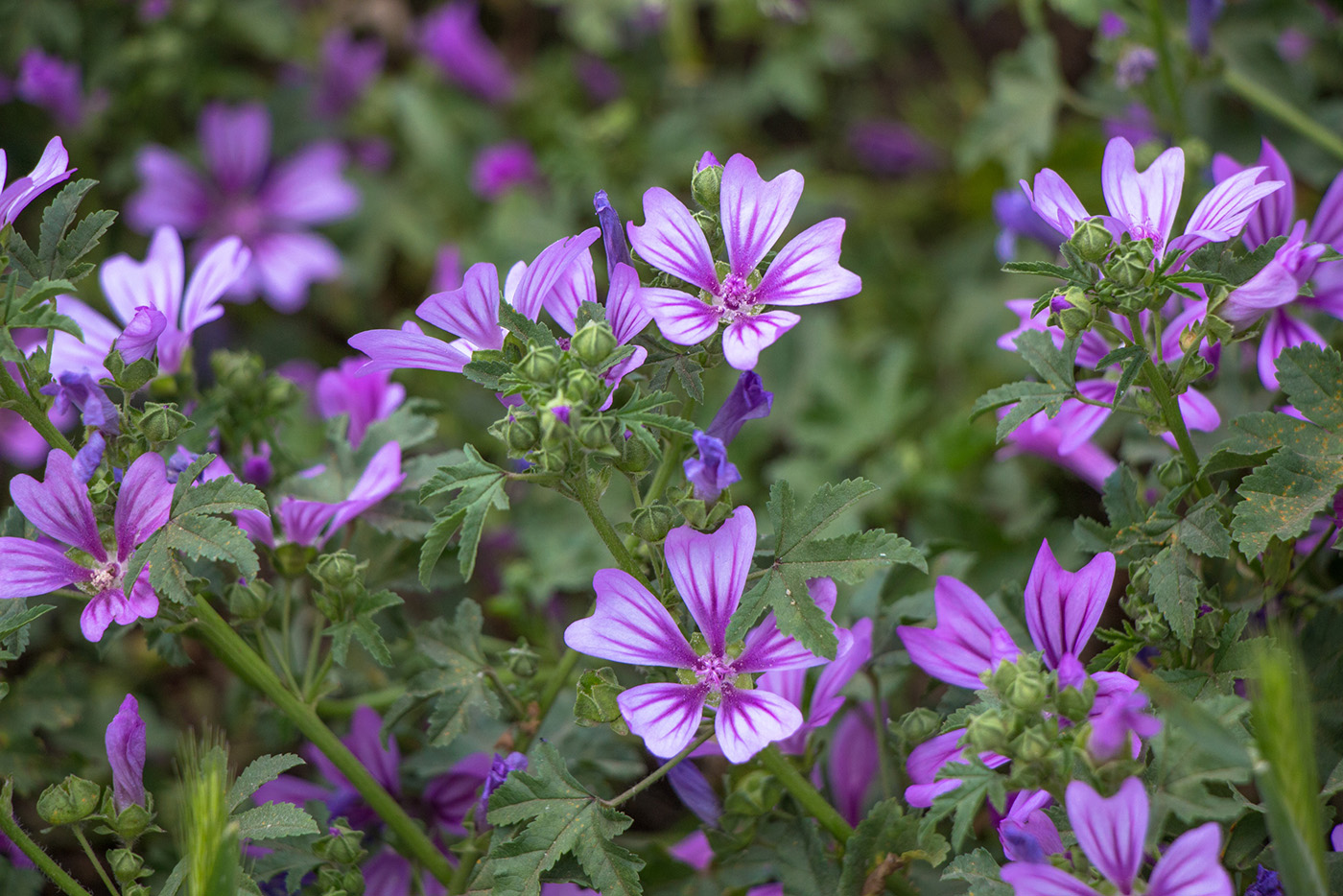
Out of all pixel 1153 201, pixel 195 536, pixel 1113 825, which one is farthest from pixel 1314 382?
pixel 195 536

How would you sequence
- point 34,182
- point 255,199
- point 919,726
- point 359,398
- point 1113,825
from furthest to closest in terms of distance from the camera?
point 255,199, point 359,398, point 919,726, point 34,182, point 1113,825

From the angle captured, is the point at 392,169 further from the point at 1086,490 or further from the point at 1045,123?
the point at 1086,490

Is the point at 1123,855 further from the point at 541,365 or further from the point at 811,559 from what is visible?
the point at 541,365

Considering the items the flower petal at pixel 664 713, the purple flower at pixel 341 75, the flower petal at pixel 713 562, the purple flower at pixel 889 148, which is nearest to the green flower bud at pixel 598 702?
the flower petal at pixel 664 713

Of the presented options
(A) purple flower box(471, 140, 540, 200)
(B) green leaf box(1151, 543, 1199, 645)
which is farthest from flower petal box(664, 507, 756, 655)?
(A) purple flower box(471, 140, 540, 200)

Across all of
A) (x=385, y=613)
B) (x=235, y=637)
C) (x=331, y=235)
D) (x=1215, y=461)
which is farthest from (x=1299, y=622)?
(x=331, y=235)

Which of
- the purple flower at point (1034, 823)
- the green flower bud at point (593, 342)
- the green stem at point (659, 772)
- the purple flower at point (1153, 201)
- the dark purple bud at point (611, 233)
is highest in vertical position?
the purple flower at point (1153, 201)

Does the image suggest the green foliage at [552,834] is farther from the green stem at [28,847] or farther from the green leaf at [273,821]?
the green stem at [28,847]
